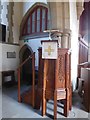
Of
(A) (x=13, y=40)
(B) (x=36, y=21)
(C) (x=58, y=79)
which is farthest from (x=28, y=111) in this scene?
(B) (x=36, y=21)

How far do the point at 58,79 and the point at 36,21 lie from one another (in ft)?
14.6

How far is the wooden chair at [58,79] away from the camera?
331cm

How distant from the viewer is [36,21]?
23.9 ft

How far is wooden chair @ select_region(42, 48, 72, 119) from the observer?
130 inches

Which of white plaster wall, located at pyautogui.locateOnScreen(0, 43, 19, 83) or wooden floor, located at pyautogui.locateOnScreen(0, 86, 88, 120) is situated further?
white plaster wall, located at pyautogui.locateOnScreen(0, 43, 19, 83)

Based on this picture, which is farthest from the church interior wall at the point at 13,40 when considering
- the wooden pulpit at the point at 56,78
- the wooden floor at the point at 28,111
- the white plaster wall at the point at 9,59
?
the wooden pulpit at the point at 56,78

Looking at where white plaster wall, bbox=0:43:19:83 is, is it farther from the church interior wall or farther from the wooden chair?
the wooden chair

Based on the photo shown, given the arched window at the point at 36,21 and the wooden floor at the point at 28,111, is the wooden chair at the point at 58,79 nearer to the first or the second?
the wooden floor at the point at 28,111

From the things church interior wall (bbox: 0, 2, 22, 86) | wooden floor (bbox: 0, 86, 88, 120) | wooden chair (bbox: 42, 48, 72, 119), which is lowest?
wooden floor (bbox: 0, 86, 88, 120)

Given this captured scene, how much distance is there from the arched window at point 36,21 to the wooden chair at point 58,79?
12.1 feet

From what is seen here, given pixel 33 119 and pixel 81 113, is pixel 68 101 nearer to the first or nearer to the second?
pixel 81 113

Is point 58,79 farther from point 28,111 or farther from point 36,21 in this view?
point 36,21

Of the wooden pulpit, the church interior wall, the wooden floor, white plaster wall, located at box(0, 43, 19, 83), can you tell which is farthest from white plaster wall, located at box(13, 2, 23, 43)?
the wooden pulpit

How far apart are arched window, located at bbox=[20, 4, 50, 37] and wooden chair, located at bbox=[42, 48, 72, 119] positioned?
368cm
